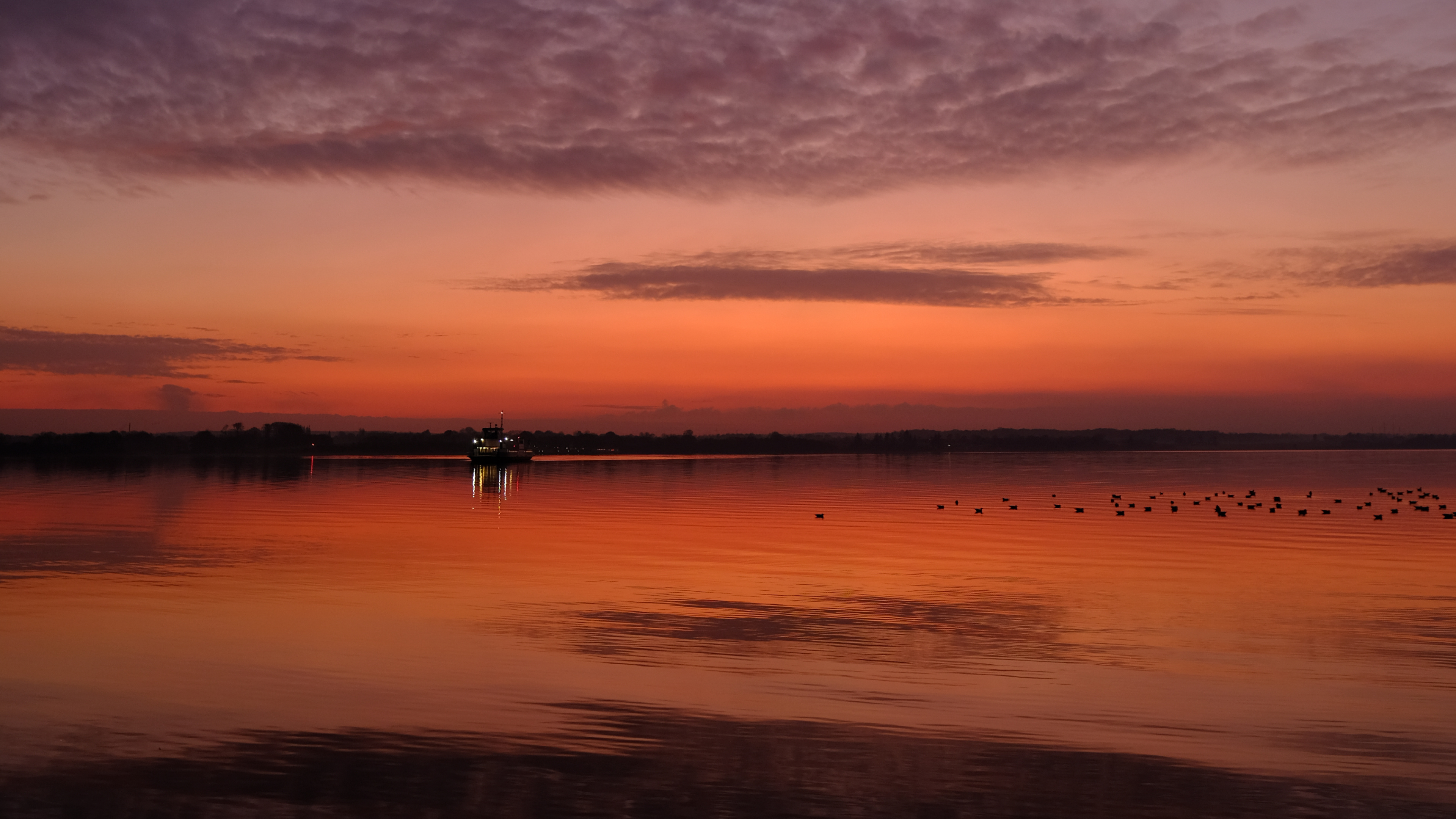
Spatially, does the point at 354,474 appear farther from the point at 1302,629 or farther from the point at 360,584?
the point at 1302,629

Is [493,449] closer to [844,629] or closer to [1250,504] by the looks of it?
[1250,504]

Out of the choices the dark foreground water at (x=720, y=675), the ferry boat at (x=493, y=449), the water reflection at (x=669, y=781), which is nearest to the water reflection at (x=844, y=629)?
the dark foreground water at (x=720, y=675)

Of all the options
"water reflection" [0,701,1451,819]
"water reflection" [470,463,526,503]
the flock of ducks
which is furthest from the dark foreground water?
"water reflection" [470,463,526,503]

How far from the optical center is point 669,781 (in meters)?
12.5

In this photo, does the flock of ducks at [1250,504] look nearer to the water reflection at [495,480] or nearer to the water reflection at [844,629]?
the water reflection at [495,480]

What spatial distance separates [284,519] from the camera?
54812 millimetres

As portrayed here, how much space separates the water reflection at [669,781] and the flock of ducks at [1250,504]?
45.5 meters

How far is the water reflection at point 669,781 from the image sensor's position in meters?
11.5

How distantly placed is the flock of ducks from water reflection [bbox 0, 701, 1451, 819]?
45512 mm

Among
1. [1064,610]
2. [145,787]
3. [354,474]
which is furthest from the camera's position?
[354,474]

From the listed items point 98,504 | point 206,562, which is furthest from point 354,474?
point 206,562

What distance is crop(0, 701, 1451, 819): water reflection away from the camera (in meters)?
11.5

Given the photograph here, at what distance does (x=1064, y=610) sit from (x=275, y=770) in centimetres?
1927

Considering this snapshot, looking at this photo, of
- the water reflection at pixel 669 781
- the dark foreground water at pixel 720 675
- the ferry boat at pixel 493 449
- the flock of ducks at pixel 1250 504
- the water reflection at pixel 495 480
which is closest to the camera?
the water reflection at pixel 669 781
